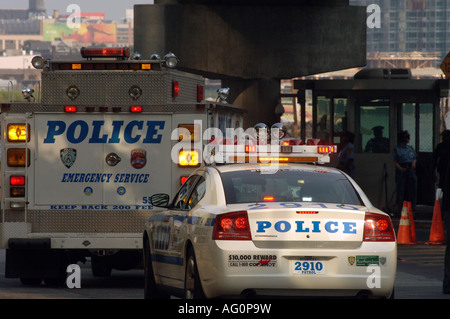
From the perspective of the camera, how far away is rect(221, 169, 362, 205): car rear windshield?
1005cm

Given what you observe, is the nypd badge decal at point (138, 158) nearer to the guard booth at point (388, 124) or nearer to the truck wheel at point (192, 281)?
the truck wheel at point (192, 281)

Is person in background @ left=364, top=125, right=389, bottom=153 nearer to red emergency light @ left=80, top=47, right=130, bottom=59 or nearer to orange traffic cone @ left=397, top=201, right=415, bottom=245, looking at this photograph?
orange traffic cone @ left=397, top=201, right=415, bottom=245

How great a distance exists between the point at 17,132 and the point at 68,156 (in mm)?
684

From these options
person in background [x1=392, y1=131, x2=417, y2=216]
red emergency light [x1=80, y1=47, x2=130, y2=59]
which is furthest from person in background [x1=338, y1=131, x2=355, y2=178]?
red emergency light [x1=80, y1=47, x2=130, y2=59]

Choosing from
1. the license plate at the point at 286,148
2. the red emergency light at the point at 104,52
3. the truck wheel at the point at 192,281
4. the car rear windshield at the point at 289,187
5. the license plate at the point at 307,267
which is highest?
the red emergency light at the point at 104,52

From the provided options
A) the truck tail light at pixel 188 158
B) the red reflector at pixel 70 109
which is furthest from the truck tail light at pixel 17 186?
the truck tail light at pixel 188 158

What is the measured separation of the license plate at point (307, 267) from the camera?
9.41 m

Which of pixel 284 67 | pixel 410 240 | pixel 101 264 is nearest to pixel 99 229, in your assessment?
pixel 101 264

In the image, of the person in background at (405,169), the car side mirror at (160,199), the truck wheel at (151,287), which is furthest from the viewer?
the person in background at (405,169)

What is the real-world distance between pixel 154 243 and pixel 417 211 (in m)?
13.3

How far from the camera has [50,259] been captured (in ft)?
48.0

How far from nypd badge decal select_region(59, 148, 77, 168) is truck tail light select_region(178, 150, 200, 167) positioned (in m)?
1.29

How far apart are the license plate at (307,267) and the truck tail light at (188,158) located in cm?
506
